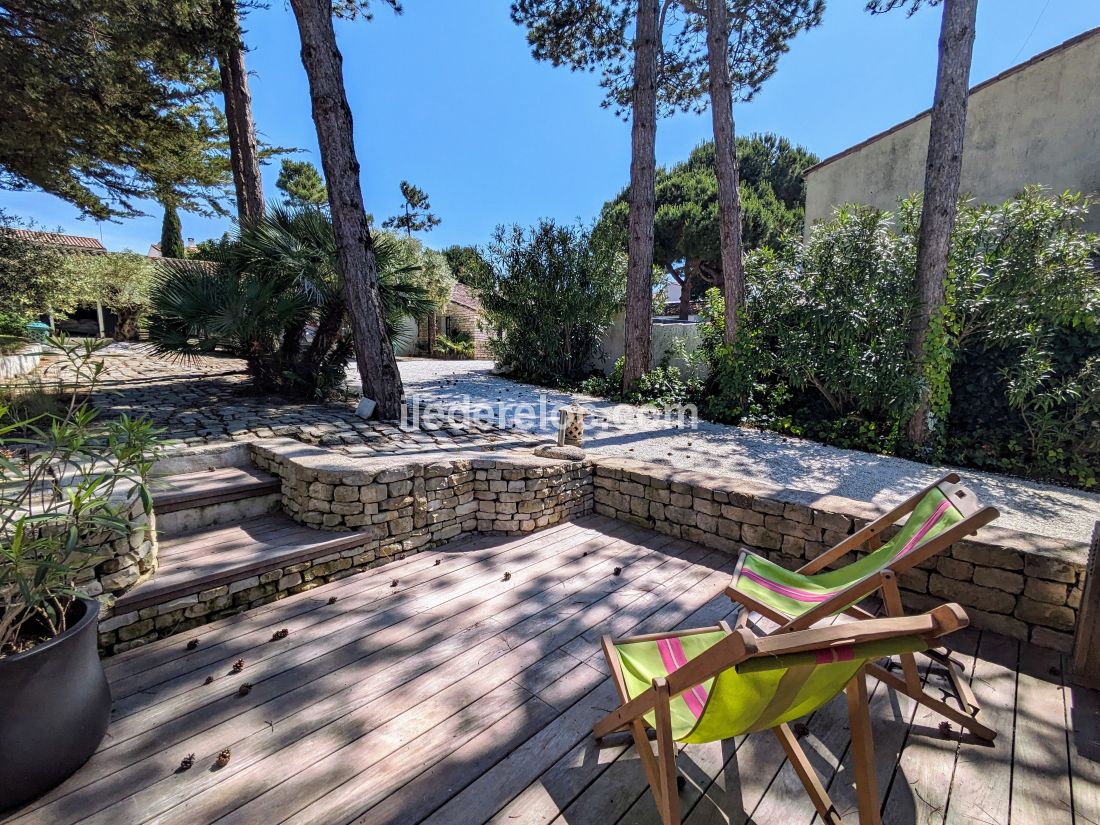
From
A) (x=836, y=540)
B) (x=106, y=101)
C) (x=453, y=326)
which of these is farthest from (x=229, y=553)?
(x=453, y=326)

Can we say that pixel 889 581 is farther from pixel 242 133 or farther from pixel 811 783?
pixel 242 133

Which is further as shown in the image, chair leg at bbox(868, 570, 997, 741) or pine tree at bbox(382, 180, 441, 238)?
pine tree at bbox(382, 180, 441, 238)

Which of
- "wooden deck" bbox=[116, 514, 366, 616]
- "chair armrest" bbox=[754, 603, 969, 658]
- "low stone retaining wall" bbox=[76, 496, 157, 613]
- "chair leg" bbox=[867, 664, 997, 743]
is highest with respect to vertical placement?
"chair armrest" bbox=[754, 603, 969, 658]

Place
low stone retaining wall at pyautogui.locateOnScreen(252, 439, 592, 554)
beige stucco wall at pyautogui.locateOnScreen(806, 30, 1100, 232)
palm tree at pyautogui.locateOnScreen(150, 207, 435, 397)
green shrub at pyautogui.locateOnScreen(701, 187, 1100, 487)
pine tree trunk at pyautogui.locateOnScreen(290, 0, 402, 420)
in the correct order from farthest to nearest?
beige stucco wall at pyautogui.locateOnScreen(806, 30, 1100, 232), palm tree at pyautogui.locateOnScreen(150, 207, 435, 397), pine tree trunk at pyautogui.locateOnScreen(290, 0, 402, 420), green shrub at pyautogui.locateOnScreen(701, 187, 1100, 487), low stone retaining wall at pyautogui.locateOnScreen(252, 439, 592, 554)

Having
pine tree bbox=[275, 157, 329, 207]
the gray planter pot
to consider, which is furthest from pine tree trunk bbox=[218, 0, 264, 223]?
pine tree bbox=[275, 157, 329, 207]

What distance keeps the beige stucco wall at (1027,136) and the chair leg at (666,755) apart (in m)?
9.84

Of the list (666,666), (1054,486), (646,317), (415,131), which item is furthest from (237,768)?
(415,131)

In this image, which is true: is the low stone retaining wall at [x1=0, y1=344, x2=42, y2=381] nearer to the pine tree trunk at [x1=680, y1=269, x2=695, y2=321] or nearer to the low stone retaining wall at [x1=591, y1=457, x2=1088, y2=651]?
the low stone retaining wall at [x1=591, y1=457, x2=1088, y2=651]

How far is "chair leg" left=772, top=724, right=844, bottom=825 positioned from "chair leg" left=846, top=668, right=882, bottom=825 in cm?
9

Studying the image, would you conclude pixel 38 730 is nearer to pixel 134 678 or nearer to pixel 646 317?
pixel 134 678

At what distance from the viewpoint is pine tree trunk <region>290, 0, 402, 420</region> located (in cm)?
477

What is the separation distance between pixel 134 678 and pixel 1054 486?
268 inches

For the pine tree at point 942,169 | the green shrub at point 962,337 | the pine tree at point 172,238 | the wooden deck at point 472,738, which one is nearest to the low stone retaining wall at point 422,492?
the wooden deck at point 472,738

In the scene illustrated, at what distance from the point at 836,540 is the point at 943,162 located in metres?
4.47
